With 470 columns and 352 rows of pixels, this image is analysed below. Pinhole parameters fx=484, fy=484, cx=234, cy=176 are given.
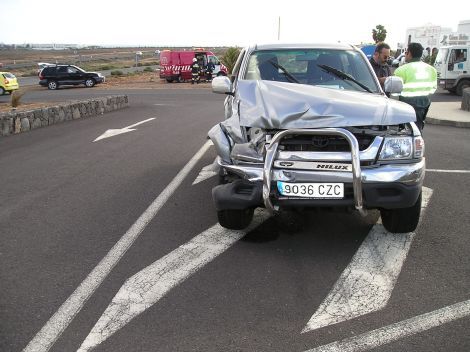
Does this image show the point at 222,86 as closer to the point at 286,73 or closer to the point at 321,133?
the point at 286,73

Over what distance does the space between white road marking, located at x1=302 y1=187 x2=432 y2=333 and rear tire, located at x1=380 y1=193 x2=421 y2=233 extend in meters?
0.08

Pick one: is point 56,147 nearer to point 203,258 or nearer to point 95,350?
point 203,258

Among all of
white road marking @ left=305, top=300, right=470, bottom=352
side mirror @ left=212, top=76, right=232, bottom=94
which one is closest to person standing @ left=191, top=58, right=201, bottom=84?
side mirror @ left=212, top=76, right=232, bottom=94

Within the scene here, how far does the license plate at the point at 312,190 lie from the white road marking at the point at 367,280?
2.09ft

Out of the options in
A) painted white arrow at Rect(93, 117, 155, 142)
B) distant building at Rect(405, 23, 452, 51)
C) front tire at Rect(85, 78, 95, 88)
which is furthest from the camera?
distant building at Rect(405, 23, 452, 51)

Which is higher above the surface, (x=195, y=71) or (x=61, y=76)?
(x=195, y=71)

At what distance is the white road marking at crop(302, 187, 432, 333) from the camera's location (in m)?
3.30

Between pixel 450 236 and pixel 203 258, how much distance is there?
2.39 metres

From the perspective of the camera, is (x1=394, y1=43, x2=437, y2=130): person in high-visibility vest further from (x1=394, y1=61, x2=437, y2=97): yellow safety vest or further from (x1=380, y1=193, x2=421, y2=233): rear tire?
(x1=380, y1=193, x2=421, y2=233): rear tire

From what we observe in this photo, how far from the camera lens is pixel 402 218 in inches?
180

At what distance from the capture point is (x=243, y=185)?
4.25 metres

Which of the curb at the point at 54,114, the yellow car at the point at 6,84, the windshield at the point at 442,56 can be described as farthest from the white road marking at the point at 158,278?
the yellow car at the point at 6,84

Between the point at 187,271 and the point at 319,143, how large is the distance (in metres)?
1.53

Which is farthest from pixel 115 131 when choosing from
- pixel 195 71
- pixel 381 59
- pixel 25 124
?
pixel 195 71
